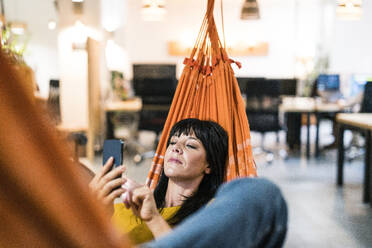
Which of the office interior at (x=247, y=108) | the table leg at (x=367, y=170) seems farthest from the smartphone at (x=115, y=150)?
the table leg at (x=367, y=170)

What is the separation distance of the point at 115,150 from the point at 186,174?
455mm

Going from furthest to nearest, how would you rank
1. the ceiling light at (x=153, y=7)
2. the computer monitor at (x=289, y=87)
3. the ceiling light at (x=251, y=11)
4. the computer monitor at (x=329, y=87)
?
the computer monitor at (x=289, y=87) < the computer monitor at (x=329, y=87) < the ceiling light at (x=251, y=11) < the ceiling light at (x=153, y=7)

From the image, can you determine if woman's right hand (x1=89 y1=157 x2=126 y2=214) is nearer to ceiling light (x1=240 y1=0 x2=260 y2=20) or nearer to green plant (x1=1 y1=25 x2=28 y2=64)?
green plant (x1=1 y1=25 x2=28 y2=64)

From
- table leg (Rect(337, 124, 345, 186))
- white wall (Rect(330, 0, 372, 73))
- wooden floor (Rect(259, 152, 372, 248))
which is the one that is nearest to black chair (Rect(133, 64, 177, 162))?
wooden floor (Rect(259, 152, 372, 248))

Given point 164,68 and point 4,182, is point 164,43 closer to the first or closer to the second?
point 164,68

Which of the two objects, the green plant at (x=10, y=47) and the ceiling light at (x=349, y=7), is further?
the ceiling light at (x=349, y=7)

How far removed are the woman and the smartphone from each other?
35 centimetres

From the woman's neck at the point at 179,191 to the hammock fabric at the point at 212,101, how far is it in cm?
14

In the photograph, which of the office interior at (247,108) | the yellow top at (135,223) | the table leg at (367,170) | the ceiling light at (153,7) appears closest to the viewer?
the yellow top at (135,223)

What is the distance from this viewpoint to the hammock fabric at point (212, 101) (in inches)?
60.5

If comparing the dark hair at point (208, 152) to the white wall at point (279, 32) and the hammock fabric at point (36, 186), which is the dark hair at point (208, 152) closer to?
the hammock fabric at point (36, 186)

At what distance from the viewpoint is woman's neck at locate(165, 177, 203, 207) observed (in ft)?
4.68

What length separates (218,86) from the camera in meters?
1.68

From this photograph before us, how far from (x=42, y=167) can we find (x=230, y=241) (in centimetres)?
22
